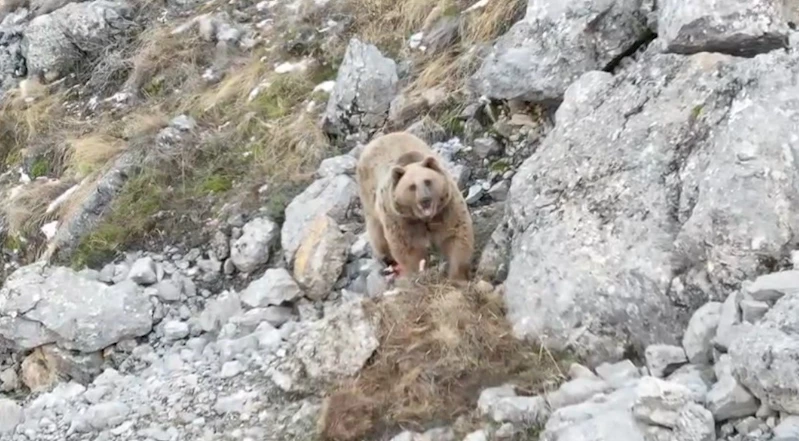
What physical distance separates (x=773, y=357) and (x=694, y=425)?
42 cm

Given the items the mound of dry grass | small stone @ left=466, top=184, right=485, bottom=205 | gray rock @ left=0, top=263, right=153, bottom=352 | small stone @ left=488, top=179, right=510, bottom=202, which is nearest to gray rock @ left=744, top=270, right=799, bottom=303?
the mound of dry grass

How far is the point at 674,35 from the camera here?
6348 millimetres

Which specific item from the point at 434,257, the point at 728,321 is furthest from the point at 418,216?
→ the point at 728,321

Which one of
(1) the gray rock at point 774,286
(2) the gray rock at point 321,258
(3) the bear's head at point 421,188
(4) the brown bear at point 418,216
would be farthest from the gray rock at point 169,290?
(1) the gray rock at point 774,286

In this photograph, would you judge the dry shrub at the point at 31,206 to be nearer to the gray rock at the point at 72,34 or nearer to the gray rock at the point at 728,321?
the gray rock at the point at 72,34

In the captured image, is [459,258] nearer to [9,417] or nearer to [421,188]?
[421,188]

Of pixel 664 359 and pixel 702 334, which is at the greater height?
pixel 702 334

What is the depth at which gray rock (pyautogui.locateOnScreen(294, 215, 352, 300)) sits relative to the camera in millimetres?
7633

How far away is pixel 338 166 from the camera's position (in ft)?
28.9

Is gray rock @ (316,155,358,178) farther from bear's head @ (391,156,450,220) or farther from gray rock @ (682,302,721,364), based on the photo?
gray rock @ (682,302,721,364)

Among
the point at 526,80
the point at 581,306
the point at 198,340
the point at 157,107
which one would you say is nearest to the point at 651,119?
the point at 581,306

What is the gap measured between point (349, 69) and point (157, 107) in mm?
2529

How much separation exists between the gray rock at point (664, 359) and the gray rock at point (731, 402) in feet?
1.77

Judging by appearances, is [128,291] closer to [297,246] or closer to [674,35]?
[297,246]
